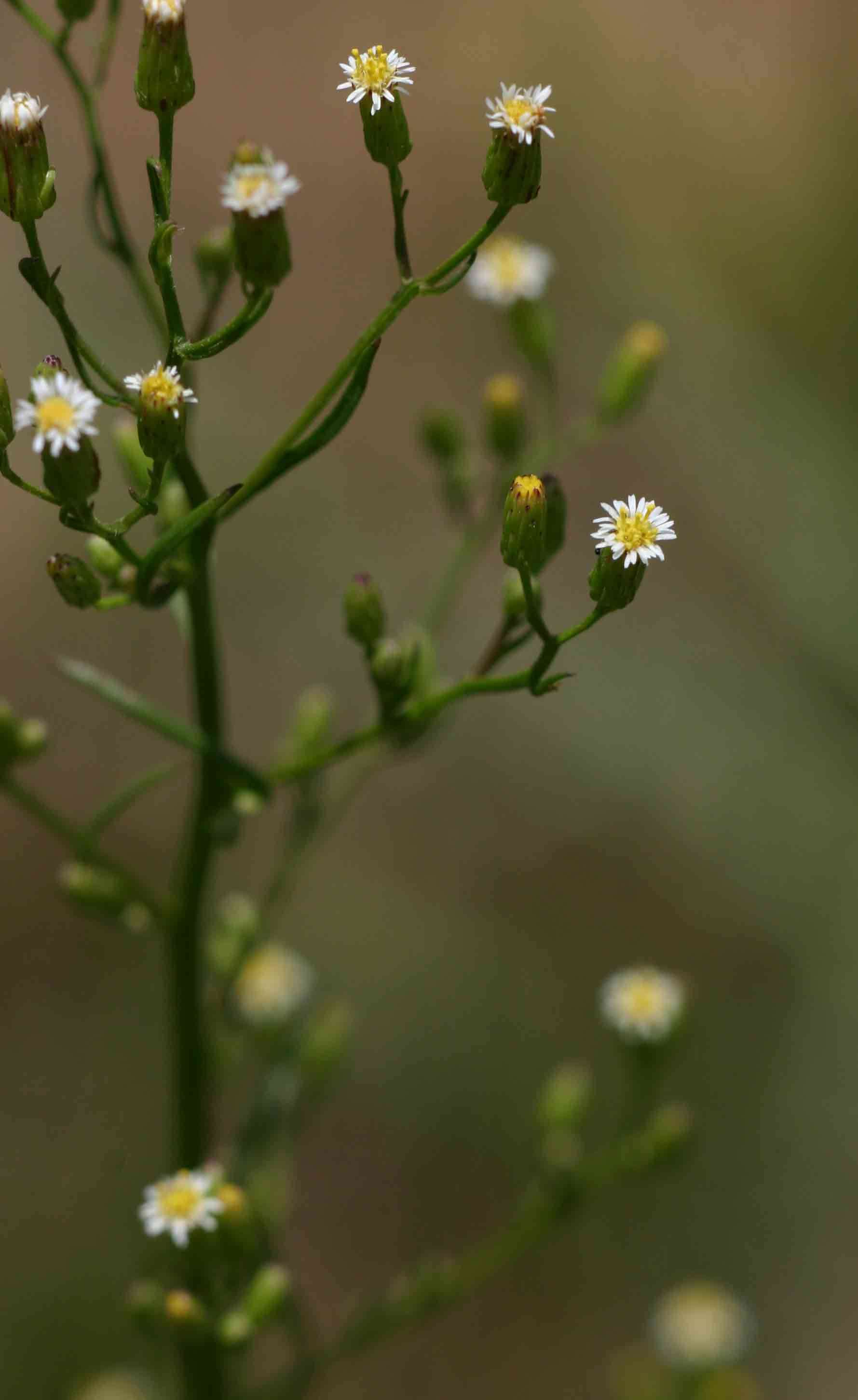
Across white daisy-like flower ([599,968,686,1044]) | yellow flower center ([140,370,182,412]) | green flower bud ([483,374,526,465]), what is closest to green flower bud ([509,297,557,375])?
green flower bud ([483,374,526,465])

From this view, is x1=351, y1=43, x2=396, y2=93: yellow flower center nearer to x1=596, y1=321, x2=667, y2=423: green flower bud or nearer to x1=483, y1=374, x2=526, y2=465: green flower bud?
x1=483, y1=374, x2=526, y2=465: green flower bud

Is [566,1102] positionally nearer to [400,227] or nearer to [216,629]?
[216,629]

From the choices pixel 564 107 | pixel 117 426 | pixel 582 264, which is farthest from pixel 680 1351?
pixel 564 107

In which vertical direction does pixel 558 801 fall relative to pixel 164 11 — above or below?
above

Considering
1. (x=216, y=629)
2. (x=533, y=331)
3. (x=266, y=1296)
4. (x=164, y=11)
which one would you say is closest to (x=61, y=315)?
(x=164, y=11)

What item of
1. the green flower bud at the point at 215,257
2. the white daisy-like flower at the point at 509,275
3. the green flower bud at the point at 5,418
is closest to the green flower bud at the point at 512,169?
the green flower bud at the point at 215,257

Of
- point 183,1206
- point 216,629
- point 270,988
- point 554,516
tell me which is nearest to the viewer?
point 554,516

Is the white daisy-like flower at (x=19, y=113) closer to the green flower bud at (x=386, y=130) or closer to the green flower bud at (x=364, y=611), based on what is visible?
the green flower bud at (x=386, y=130)
